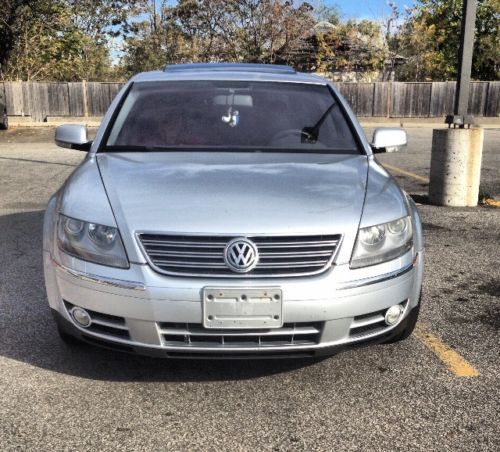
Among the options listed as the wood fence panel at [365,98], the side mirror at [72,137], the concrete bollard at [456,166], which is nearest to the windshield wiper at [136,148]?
the side mirror at [72,137]

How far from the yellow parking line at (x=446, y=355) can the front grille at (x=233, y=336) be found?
987 mm

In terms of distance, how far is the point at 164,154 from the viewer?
3451 mm

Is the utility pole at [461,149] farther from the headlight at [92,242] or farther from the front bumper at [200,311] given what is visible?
the headlight at [92,242]

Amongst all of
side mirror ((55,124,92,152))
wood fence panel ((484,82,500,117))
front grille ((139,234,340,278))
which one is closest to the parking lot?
front grille ((139,234,340,278))

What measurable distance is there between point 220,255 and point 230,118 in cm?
154

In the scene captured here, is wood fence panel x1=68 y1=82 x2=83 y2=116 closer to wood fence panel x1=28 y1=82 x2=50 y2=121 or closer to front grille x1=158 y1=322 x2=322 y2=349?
wood fence panel x1=28 y1=82 x2=50 y2=121

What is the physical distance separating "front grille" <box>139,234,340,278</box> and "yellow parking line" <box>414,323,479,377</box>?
42.9 inches

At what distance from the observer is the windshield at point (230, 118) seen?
12.1 ft

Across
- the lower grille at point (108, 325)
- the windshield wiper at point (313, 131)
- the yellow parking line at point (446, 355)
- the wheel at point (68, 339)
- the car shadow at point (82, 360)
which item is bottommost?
the car shadow at point (82, 360)

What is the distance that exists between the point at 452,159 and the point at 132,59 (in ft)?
114

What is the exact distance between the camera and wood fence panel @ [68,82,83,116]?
84.1 feet

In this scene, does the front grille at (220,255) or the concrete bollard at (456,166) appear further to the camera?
the concrete bollard at (456,166)

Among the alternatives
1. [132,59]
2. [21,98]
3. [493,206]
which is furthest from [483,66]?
[493,206]

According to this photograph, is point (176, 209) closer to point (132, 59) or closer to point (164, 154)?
point (164, 154)
